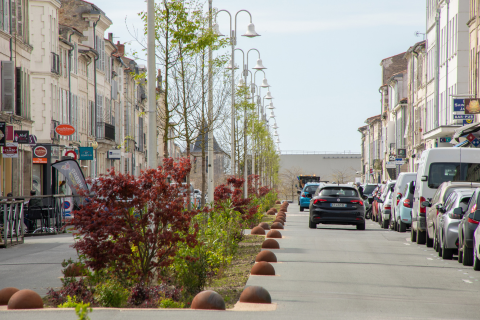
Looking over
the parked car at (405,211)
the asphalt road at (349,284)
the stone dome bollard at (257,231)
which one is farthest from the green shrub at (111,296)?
the parked car at (405,211)

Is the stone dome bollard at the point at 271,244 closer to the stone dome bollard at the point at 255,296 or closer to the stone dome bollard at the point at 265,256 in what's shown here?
the stone dome bollard at the point at 265,256

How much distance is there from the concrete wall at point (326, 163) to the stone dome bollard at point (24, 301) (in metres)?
111

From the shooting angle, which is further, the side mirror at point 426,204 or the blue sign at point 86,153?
the blue sign at point 86,153

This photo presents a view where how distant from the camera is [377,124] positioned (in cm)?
9150

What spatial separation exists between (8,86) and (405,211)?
1773 centimetres

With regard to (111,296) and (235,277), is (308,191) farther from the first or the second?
(111,296)

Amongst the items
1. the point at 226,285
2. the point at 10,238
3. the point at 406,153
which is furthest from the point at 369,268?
the point at 406,153

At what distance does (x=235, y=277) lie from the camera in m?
11.8

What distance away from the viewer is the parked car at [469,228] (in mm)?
13422

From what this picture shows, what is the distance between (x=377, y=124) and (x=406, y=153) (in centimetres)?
2884

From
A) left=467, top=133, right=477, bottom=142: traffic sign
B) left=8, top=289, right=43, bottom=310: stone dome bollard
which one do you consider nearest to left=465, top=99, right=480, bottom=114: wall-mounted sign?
left=467, top=133, right=477, bottom=142: traffic sign

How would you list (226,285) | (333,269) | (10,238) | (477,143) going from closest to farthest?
(226,285)
(333,269)
(10,238)
(477,143)

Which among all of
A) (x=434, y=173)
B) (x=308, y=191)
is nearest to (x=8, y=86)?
(x=434, y=173)

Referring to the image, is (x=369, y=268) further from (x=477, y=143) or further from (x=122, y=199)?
(x=477, y=143)
